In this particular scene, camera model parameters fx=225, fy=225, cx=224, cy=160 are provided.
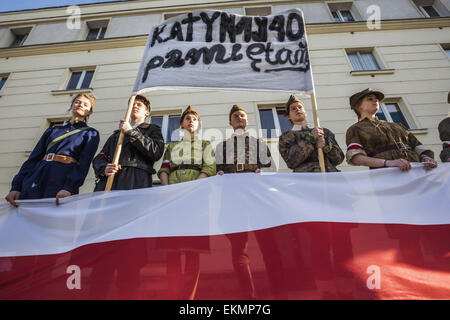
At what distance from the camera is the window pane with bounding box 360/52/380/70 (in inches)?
249

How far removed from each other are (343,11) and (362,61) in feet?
9.73

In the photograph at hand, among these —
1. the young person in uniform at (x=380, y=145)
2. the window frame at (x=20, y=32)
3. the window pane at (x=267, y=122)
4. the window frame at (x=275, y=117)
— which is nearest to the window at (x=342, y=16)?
the window frame at (x=275, y=117)

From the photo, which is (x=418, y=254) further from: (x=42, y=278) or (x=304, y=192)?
(x=42, y=278)

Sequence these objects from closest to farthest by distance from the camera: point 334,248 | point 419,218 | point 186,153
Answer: point 334,248
point 419,218
point 186,153

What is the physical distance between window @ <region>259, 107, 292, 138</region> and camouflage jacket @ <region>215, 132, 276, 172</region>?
274 centimetres

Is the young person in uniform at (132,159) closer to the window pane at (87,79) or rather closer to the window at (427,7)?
the window pane at (87,79)

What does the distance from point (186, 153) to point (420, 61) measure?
24.0 feet

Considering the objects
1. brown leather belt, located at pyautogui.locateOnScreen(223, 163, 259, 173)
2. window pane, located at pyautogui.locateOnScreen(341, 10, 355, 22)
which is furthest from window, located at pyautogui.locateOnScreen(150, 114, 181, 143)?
window pane, located at pyautogui.locateOnScreen(341, 10, 355, 22)

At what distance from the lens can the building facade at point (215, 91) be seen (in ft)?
18.2

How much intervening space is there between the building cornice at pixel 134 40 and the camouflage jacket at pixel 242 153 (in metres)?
6.02

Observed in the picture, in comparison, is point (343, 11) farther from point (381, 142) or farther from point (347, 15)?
point (381, 142)

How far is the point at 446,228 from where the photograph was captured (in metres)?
1.47
